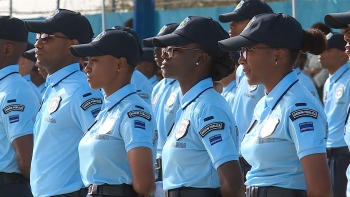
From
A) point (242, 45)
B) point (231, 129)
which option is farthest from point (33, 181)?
point (242, 45)

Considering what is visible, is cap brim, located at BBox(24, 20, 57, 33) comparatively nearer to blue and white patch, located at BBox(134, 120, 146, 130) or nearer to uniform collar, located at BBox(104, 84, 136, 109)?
uniform collar, located at BBox(104, 84, 136, 109)

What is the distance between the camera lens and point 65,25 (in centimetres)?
543

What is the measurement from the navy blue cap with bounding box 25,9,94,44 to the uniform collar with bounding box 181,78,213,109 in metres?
1.23

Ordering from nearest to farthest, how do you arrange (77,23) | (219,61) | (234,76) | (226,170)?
(226,170) → (219,61) → (77,23) → (234,76)

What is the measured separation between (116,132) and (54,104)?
0.79 m

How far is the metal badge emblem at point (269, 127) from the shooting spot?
3.96 m

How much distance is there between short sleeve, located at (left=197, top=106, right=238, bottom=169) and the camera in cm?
424

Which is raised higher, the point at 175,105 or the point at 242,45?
the point at 242,45

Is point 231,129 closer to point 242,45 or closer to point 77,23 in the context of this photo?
point 242,45

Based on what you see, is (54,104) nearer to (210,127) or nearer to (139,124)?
(139,124)

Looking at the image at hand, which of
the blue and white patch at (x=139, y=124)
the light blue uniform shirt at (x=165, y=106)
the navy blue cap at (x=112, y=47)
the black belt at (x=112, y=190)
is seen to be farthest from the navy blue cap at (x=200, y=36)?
the light blue uniform shirt at (x=165, y=106)

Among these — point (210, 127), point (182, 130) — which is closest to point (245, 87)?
point (182, 130)

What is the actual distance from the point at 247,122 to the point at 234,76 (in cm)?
90

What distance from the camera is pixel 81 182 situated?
16.4ft
